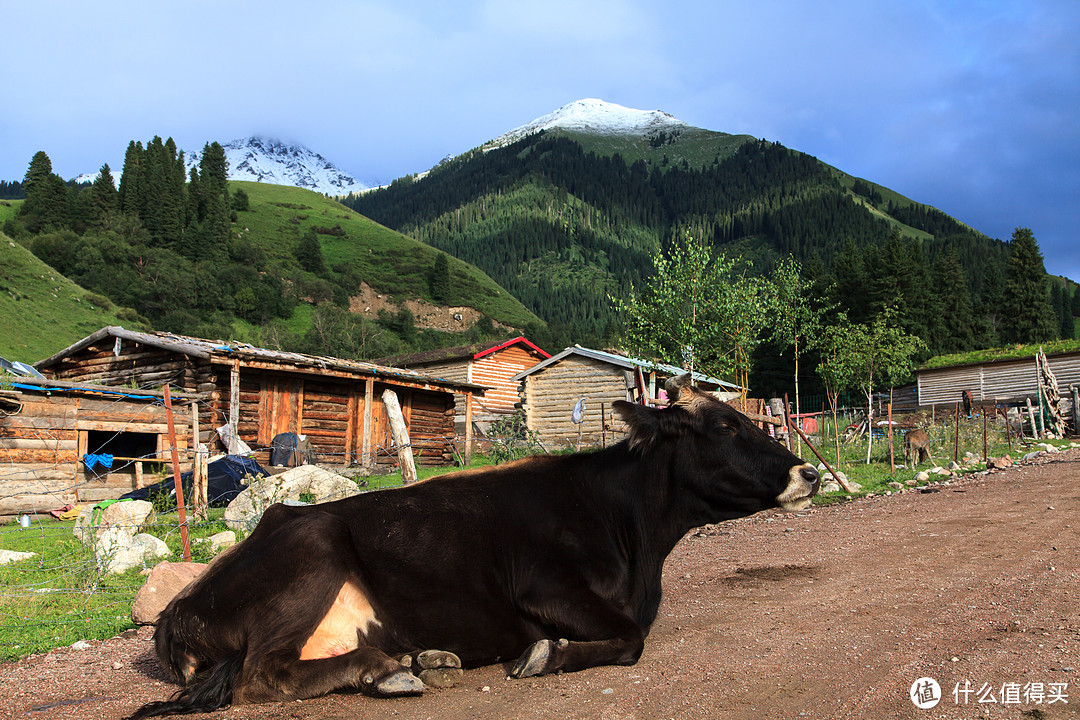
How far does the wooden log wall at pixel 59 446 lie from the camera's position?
14.0 meters

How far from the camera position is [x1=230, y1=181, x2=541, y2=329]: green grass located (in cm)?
10631

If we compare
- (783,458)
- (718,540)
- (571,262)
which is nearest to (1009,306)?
(718,540)

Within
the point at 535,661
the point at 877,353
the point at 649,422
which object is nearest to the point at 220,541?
the point at 535,661

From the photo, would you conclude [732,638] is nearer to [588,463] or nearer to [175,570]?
[588,463]

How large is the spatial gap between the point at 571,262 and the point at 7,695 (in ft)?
574

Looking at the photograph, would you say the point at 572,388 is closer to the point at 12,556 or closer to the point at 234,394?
the point at 234,394

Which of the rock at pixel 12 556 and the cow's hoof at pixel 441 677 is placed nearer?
the cow's hoof at pixel 441 677

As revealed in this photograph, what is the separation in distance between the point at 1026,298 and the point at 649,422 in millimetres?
67495

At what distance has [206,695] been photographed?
10.8 ft

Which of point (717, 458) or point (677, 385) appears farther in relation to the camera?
point (677, 385)

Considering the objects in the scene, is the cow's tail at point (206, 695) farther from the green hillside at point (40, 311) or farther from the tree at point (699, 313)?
the green hillside at point (40, 311)

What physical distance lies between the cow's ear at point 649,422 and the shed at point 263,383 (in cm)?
1412

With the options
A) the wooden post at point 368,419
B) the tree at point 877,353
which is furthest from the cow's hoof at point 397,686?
the tree at point 877,353

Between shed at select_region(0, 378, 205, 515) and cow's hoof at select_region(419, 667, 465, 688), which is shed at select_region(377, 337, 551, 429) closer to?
shed at select_region(0, 378, 205, 515)
